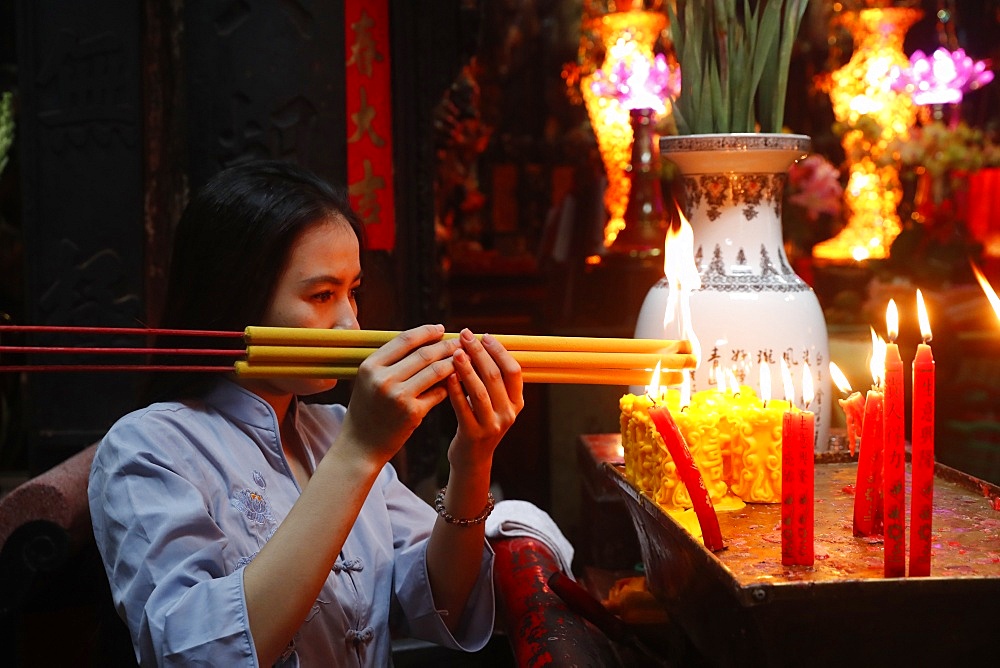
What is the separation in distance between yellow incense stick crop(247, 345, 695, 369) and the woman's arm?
0.17ft

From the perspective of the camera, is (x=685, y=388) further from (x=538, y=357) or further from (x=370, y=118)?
(x=370, y=118)

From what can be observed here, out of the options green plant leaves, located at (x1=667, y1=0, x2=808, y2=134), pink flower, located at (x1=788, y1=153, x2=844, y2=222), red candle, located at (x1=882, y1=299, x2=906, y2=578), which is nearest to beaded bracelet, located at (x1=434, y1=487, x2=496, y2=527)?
red candle, located at (x1=882, y1=299, x2=906, y2=578)

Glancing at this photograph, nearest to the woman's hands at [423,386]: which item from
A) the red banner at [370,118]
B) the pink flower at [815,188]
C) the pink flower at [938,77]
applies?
the red banner at [370,118]

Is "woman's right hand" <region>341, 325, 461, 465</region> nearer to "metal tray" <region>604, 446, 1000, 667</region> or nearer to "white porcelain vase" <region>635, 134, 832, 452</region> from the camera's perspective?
"metal tray" <region>604, 446, 1000, 667</region>

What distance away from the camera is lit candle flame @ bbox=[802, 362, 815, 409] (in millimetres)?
2049

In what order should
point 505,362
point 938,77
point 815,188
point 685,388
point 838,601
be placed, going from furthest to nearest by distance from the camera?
point 938,77 < point 815,188 < point 685,388 < point 505,362 < point 838,601

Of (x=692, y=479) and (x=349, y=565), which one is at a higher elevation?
(x=692, y=479)

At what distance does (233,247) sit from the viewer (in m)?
1.65

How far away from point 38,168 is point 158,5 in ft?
1.90

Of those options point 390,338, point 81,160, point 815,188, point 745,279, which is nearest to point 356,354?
point 390,338

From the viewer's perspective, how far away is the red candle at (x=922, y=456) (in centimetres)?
115

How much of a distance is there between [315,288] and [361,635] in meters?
0.62

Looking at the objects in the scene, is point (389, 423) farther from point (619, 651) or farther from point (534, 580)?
point (619, 651)

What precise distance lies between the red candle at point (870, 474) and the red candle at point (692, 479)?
225mm
